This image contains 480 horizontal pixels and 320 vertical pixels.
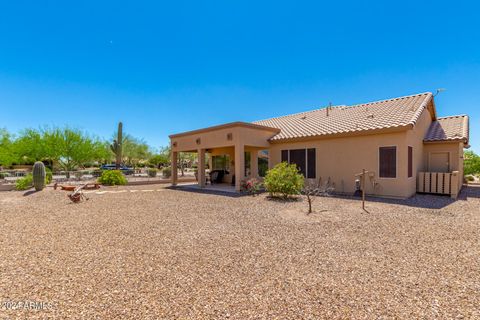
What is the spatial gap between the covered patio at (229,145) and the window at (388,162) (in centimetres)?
644

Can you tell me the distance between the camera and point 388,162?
10.8 meters

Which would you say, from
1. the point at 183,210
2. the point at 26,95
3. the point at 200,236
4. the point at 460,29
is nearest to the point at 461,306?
the point at 200,236

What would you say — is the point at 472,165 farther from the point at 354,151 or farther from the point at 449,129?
the point at 354,151

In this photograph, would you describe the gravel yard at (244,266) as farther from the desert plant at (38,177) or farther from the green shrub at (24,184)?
the green shrub at (24,184)

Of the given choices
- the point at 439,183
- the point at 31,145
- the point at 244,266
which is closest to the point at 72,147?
the point at 31,145

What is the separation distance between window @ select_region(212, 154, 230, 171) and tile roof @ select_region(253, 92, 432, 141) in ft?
17.5

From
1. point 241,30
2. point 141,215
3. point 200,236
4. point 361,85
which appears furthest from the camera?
point 361,85

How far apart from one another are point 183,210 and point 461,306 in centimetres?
763

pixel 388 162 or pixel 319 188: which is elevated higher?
pixel 388 162

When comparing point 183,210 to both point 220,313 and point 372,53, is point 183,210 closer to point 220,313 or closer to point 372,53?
point 220,313

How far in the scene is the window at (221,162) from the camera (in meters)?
18.6

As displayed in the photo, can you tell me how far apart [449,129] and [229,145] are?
14.3 meters

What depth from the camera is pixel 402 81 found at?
17.3 meters

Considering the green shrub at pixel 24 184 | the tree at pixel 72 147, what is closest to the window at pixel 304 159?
the green shrub at pixel 24 184
